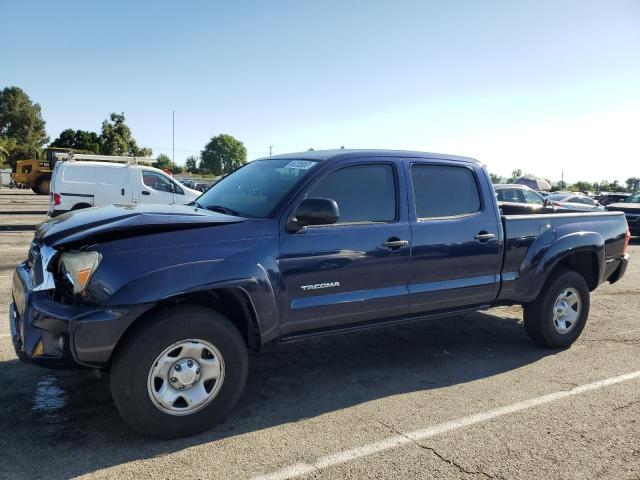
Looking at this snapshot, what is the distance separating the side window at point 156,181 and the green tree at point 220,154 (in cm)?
14169

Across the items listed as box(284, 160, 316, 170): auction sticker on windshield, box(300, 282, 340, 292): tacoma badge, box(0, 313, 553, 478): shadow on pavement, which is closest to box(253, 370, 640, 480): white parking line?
box(0, 313, 553, 478): shadow on pavement

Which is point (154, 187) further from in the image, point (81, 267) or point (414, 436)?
point (414, 436)

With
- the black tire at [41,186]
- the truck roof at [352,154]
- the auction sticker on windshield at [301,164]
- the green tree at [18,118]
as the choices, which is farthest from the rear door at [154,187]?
the green tree at [18,118]

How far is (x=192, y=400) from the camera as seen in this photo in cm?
323

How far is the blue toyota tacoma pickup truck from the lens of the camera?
3020mm

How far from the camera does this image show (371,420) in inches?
141

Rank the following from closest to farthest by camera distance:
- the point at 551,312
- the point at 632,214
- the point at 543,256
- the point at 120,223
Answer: the point at 120,223 → the point at 543,256 → the point at 551,312 → the point at 632,214

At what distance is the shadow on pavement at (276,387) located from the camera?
3.03 m

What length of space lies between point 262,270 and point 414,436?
4.76 feet

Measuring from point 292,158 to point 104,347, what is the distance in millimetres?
2164

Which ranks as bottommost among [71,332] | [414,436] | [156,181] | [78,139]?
[414,436]

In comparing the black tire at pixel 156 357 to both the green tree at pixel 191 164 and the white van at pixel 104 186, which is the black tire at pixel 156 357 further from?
the green tree at pixel 191 164

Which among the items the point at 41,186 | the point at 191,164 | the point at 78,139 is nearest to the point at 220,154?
the point at 191,164

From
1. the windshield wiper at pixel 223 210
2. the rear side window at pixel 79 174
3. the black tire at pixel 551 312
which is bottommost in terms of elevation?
the black tire at pixel 551 312
